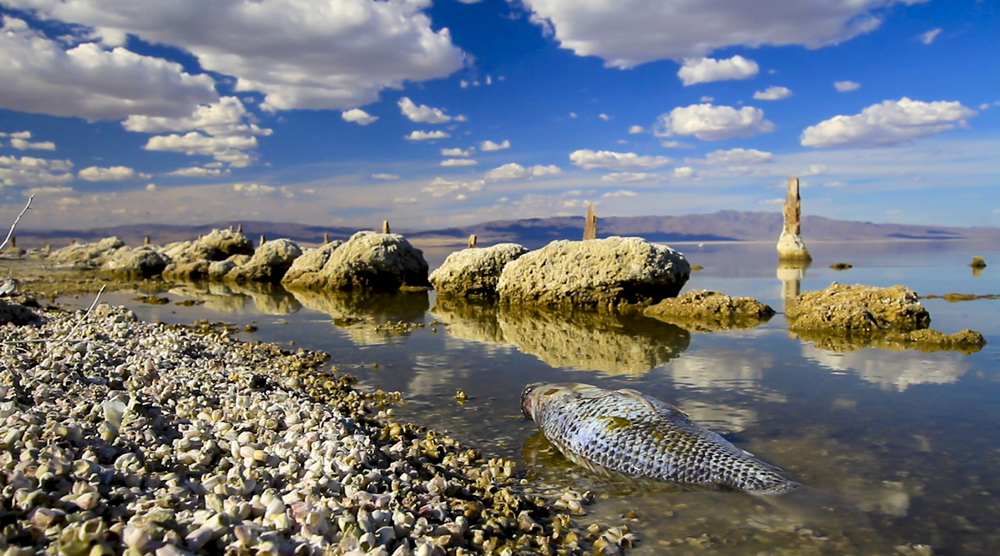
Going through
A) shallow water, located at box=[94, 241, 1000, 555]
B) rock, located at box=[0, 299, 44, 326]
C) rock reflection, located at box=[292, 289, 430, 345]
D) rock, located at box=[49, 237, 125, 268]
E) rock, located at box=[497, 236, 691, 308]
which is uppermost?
rock, located at box=[49, 237, 125, 268]

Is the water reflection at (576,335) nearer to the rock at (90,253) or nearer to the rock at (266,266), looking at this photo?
the rock at (266,266)

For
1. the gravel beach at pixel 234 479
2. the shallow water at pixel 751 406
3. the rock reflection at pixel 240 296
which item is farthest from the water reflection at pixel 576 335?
the rock reflection at pixel 240 296

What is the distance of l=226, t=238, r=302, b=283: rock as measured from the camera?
24828 mm

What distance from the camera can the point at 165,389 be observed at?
5531mm

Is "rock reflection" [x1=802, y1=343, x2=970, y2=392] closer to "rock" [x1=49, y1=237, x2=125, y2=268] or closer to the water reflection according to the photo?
the water reflection

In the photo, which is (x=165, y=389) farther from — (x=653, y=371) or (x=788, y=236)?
(x=788, y=236)

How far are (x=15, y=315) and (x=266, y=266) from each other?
1557cm

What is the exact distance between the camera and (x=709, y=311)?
1278 centimetres

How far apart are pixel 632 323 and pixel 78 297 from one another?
15.5 m

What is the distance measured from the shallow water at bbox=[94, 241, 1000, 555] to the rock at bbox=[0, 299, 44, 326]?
131 inches

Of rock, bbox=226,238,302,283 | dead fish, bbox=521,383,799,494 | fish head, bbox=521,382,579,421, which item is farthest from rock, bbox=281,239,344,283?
dead fish, bbox=521,383,799,494

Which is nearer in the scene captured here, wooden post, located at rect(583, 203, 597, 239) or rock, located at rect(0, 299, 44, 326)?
rock, located at rect(0, 299, 44, 326)

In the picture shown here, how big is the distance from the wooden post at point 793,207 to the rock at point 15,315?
Answer: 1342 inches

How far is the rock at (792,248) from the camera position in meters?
34.2
